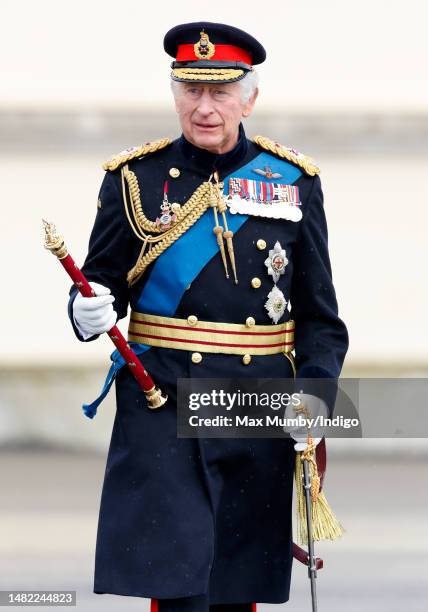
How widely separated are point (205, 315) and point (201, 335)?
60 mm

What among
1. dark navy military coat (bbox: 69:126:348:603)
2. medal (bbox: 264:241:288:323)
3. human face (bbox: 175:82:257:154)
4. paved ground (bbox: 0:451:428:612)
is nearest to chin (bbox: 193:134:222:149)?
human face (bbox: 175:82:257:154)

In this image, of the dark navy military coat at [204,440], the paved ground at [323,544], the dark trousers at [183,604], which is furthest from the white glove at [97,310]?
the paved ground at [323,544]

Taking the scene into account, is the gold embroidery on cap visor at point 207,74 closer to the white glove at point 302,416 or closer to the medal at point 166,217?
the medal at point 166,217

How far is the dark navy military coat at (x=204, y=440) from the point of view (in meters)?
7.04

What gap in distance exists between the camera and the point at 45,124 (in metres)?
13.5

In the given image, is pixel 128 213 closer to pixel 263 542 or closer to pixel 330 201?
pixel 263 542

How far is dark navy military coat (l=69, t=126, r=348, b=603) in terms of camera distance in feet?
23.1

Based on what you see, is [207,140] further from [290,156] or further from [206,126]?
[290,156]

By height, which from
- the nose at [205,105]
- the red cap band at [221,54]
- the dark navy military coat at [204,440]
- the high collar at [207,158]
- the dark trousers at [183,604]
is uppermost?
the red cap band at [221,54]

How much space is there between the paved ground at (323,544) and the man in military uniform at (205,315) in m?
2.16

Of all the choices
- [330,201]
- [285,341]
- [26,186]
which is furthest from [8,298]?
[285,341]

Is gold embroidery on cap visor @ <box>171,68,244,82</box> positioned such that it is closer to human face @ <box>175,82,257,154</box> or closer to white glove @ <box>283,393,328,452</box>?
human face @ <box>175,82,257,154</box>

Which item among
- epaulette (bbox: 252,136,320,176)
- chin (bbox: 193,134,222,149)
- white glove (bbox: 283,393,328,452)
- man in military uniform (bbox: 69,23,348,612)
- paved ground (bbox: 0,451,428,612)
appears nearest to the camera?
man in military uniform (bbox: 69,23,348,612)

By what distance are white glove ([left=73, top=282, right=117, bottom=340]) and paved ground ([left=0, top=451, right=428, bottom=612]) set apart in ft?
8.27
